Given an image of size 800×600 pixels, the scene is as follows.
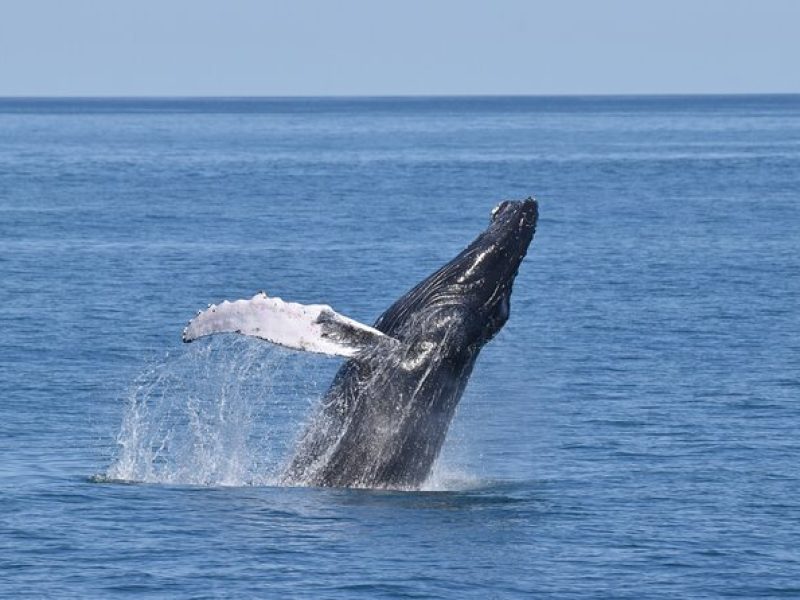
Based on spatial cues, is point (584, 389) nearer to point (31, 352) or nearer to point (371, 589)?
point (31, 352)

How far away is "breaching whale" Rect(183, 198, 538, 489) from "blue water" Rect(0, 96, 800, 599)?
32 cm

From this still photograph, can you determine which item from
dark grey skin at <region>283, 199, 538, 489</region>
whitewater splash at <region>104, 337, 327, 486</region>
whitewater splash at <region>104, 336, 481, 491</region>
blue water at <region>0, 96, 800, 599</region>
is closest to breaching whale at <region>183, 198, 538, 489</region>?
dark grey skin at <region>283, 199, 538, 489</region>

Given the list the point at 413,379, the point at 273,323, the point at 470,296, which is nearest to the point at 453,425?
the point at 470,296

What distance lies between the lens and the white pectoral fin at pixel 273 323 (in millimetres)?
16188

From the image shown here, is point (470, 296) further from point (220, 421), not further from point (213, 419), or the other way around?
point (213, 419)

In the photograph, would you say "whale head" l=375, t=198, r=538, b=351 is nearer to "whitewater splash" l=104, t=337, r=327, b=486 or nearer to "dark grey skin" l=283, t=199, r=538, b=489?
"dark grey skin" l=283, t=199, r=538, b=489

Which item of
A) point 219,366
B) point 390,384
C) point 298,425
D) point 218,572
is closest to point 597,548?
point 390,384

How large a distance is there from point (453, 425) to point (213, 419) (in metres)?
3.21

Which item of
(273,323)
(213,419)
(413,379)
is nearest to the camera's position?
(273,323)

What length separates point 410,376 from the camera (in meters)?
17.1

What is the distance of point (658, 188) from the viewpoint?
248ft

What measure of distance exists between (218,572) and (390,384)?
2.82 m

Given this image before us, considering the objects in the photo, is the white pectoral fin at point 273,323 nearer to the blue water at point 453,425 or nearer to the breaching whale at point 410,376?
the breaching whale at point 410,376

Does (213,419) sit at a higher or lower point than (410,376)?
lower
